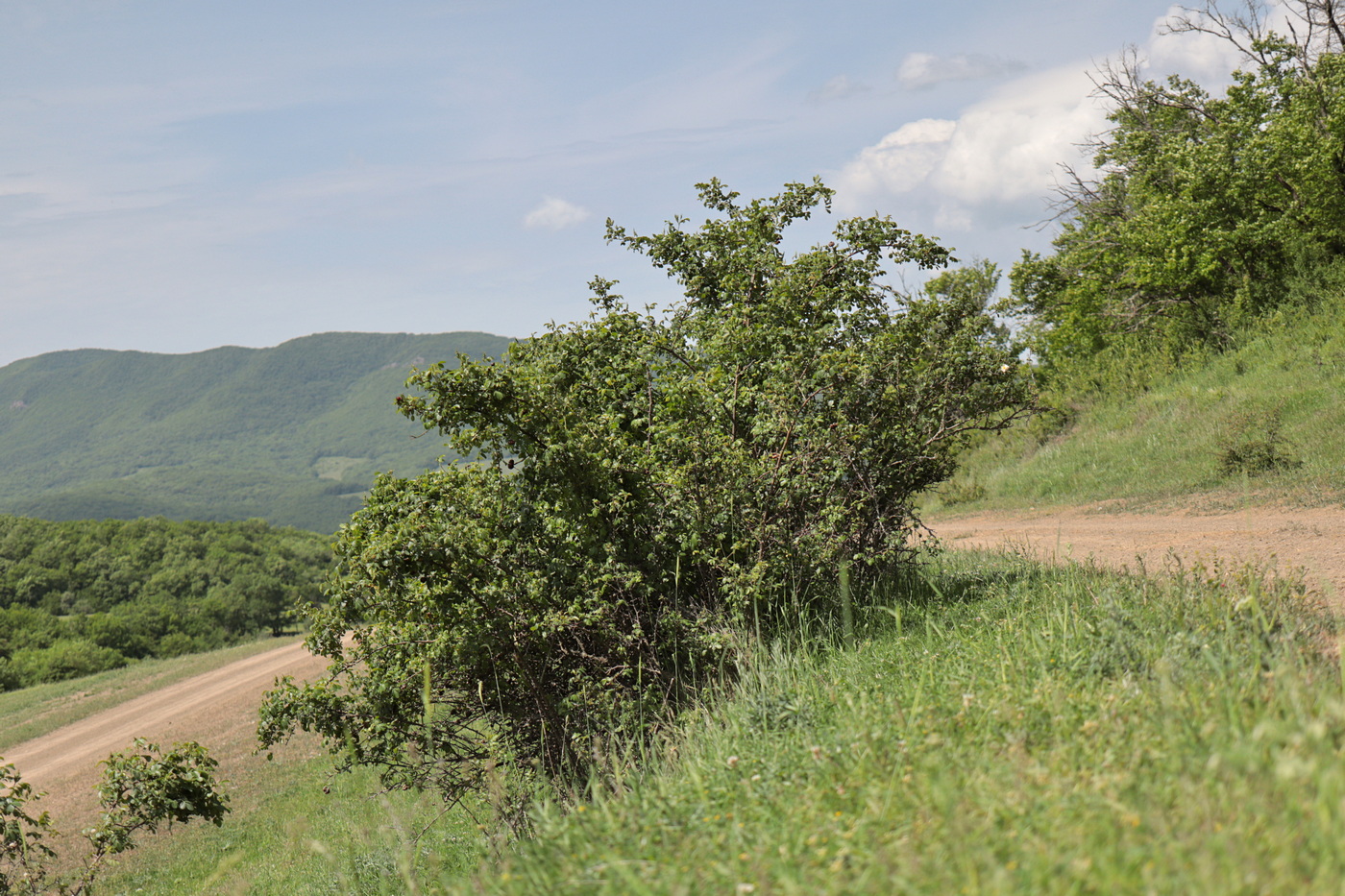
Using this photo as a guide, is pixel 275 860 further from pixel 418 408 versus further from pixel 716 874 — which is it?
pixel 716 874

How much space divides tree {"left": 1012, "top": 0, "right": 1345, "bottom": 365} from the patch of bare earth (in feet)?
74.8

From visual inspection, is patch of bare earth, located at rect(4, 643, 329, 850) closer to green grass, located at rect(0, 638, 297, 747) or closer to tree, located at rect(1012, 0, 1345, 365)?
green grass, located at rect(0, 638, 297, 747)

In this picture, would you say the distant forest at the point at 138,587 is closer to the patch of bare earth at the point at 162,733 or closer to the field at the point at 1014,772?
the patch of bare earth at the point at 162,733

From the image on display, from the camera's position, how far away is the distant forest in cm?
4967

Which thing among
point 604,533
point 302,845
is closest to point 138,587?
point 302,845

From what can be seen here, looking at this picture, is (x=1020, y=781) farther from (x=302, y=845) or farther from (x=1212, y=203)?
(x=1212, y=203)

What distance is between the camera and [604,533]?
255 inches

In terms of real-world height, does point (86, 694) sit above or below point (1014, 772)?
below

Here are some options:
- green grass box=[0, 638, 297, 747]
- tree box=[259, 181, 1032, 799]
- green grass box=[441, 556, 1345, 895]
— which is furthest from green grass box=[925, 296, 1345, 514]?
green grass box=[0, 638, 297, 747]

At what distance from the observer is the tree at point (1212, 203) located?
19984mm

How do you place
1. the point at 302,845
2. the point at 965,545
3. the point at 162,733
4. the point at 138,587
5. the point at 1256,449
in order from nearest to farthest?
1. the point at 302,845
2. the point at 965,545
3. the point at 1256,449
4. the point at 162,733
5. the point at 138,587

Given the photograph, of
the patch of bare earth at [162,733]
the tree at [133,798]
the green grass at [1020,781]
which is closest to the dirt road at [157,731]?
the patch of bare earth at [162,733]

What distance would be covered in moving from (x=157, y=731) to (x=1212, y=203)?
2679 centimetres

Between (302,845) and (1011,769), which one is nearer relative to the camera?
(1011,769)
